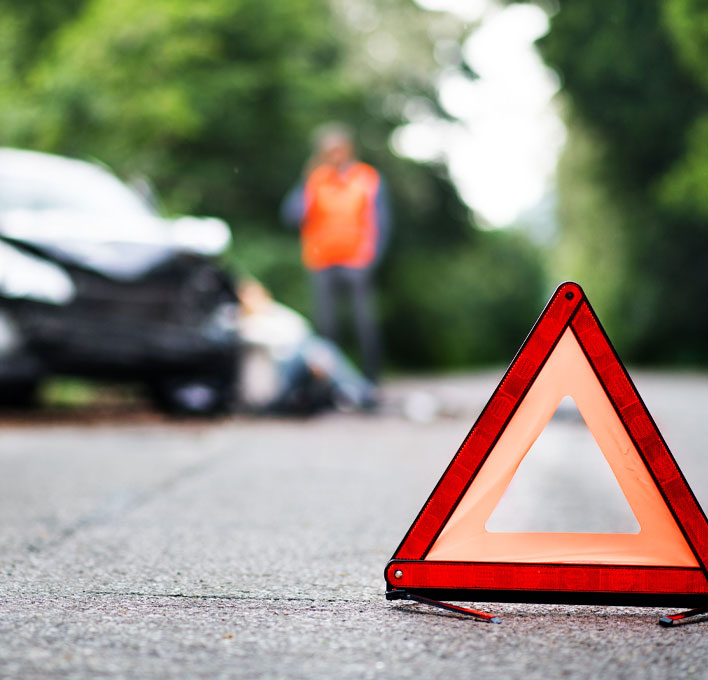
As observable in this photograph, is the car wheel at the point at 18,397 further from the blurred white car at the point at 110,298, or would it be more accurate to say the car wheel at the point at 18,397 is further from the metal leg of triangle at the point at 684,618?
the metal leg of triangle at the point at 684,618

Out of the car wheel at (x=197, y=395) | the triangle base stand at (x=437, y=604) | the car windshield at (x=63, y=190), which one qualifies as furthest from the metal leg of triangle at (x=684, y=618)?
the car windshield at (x=63, y=190)

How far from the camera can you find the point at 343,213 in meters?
9.58

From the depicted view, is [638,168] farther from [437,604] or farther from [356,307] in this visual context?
[437,604]

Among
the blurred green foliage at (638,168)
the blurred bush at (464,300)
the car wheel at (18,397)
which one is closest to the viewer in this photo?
the blurred green foliage at (638,168)

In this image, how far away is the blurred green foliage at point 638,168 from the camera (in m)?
7.66

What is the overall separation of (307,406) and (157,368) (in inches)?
47.1

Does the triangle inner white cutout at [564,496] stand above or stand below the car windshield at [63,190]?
below

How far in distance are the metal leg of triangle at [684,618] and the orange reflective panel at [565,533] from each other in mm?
123

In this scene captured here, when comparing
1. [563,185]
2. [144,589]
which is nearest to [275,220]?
[563,185]

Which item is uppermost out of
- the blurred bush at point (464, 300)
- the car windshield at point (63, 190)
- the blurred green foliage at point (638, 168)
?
the car windshield at point (63, 190)

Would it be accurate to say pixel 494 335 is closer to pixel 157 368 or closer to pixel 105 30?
A: pixel 105 30

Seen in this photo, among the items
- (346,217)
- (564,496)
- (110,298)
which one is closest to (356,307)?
(346,217)

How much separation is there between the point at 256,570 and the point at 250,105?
12115 mm

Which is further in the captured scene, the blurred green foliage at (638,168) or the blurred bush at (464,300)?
the blurred bush at (464,300)
